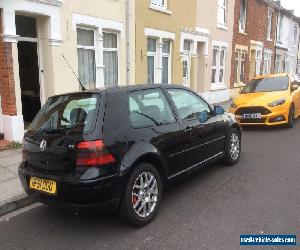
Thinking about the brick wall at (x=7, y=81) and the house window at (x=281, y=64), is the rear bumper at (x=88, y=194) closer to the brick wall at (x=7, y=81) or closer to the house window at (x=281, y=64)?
the brick wall at (x=7, y=81)

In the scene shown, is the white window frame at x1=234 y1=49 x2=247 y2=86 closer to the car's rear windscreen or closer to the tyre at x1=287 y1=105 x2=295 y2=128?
the tyre at x1=287 y1=105 x2=295 y2=128

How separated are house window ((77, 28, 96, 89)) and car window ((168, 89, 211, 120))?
16.4 ft

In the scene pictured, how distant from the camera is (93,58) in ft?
32.0

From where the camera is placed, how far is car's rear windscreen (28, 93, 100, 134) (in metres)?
3.64

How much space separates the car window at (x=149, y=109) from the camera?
403cm

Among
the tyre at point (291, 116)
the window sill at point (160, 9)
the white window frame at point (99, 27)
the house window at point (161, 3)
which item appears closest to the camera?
the white window frame at point (99, 27)

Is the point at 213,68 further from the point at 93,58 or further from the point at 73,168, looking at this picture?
the point at 73,168

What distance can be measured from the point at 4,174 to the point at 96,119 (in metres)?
2.93

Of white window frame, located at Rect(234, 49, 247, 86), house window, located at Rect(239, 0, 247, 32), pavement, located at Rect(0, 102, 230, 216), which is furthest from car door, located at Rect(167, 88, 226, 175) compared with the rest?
house window, located at Rect(239, 0, 247, 32)

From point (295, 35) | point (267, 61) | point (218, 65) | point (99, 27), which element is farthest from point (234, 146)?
point (295, 35)

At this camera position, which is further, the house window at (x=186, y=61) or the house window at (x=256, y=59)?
the house window at (x=256, y=59)

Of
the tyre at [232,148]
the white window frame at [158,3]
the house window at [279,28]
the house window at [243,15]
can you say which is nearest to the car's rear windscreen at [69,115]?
the tyre at [232,148]

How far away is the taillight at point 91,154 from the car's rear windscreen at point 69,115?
16 cm

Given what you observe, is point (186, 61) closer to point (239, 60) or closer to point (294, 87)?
point (294, 87)
